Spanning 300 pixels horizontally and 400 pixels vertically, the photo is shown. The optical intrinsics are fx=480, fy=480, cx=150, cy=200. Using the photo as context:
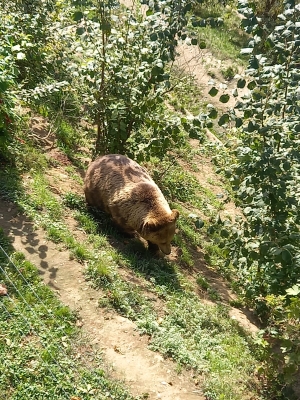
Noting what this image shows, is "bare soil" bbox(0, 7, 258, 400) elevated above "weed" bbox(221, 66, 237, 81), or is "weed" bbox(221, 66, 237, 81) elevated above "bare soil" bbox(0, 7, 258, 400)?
"weed" bbox(221, 66, 237, 81)

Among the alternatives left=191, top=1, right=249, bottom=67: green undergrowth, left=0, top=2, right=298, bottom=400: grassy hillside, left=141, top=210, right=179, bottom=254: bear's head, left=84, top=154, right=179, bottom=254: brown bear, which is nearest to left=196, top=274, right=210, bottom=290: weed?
left=0, top=2, right=298, bottom=400: grassy hillside

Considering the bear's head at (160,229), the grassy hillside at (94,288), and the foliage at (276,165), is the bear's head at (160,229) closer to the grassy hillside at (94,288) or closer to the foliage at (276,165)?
the grassy hillside at (94,288)

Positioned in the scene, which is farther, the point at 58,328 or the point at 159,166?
the point at 159,166

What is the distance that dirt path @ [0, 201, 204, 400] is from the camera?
5.20m

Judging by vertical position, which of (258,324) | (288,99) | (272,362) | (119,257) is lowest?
(258,324)

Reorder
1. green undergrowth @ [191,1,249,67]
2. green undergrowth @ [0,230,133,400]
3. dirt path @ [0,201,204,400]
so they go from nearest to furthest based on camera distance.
Result: green undergrowth @ [0,230,133,400]
dirt path @ [0,201,204,400]
green undergrowth @ [191,1,249,67]

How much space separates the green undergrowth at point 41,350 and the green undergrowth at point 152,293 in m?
0.80

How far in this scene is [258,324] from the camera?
7.78 m

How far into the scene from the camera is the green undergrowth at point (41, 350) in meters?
4.45

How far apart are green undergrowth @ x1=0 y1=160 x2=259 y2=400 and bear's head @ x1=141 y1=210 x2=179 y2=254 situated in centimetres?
33

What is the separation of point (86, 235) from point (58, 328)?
7.29 feet

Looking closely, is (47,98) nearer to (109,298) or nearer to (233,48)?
(109,298)

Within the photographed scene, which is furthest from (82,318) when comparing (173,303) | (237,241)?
(237,241)

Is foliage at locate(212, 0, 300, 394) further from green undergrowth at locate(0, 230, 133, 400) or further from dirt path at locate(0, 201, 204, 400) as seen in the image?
green undergrowth at locate(0, 230, 133, 400)
